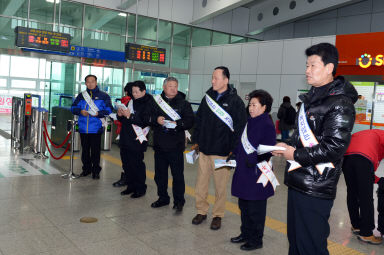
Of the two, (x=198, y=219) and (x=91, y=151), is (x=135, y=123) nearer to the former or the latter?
(x=91, y=151)

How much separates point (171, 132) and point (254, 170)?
1375 mm

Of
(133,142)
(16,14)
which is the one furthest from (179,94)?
(16,14)

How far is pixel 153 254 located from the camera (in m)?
3.14

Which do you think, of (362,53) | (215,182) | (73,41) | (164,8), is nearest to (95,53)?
(73,41)

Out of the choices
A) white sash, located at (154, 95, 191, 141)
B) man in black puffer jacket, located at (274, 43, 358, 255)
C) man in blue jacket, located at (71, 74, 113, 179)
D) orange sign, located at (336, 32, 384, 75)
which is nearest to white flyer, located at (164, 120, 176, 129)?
white sash, located at (154, 95, 191, 141)

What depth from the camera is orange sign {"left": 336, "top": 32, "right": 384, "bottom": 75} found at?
958 cm

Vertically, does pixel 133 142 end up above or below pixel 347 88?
below

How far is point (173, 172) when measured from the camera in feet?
14.3

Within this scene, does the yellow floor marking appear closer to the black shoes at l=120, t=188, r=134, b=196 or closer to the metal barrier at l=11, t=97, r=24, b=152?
the black shoes at l=120, t=188, r=134, b=196

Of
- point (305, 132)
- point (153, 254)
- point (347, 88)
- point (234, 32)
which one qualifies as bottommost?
point (153, 254)

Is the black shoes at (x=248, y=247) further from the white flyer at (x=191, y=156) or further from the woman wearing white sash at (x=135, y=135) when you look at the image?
the woman wearing white sash at (x=135, y=135)

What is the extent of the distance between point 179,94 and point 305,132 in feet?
8.64

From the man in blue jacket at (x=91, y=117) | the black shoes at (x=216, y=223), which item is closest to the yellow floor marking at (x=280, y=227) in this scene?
the black shoes at (x=216, y=223)

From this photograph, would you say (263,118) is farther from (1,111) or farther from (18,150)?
(1,111)
